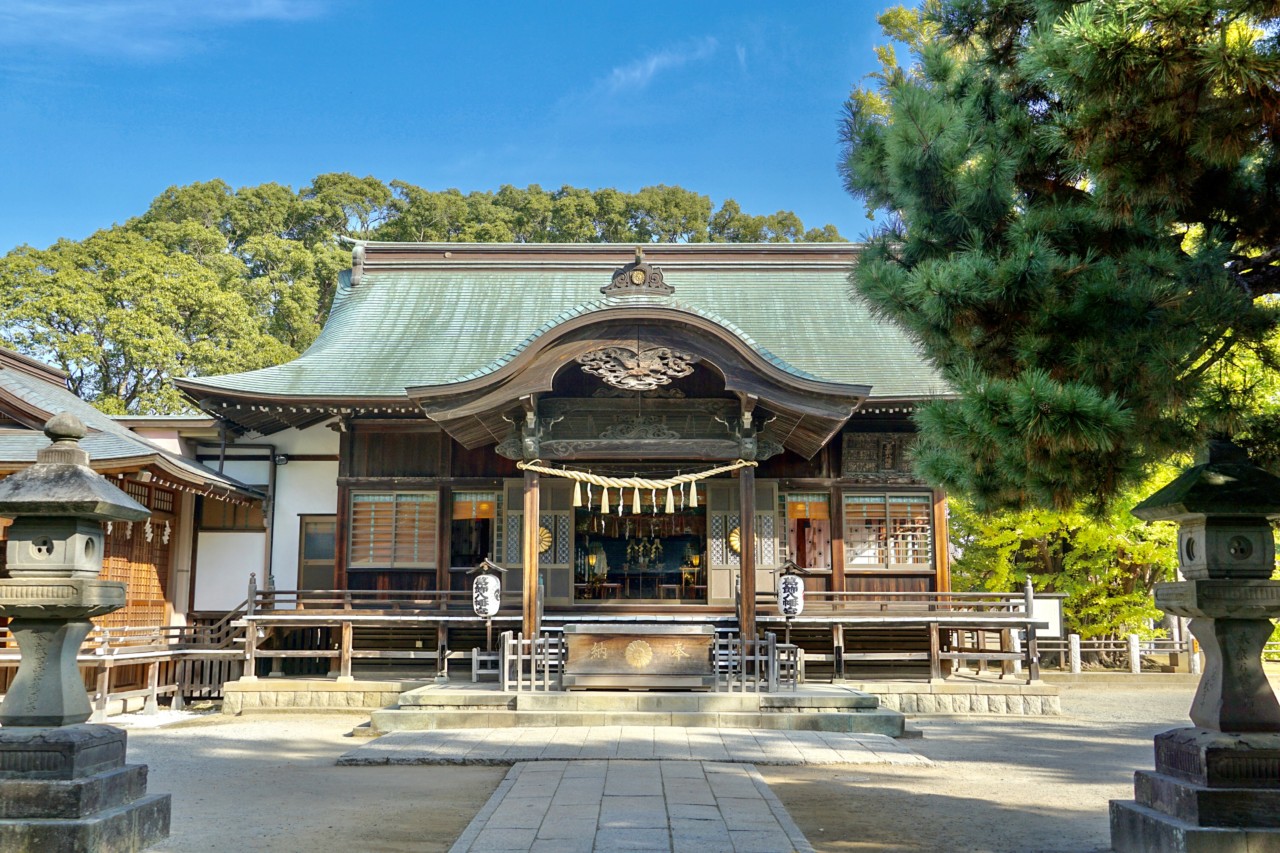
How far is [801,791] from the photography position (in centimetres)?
913

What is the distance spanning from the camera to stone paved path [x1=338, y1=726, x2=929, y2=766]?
1038 cm

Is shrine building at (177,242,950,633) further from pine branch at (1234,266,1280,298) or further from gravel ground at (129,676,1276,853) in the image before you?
pine branch at (1234,266,1280,298)

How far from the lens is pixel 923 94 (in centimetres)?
682

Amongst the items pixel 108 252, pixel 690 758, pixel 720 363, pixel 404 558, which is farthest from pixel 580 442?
pixel 108 252

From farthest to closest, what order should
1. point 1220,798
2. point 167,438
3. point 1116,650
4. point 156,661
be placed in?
1. point 1116,650
2. point 167,438
3. point 156,661
4. point 1220,798

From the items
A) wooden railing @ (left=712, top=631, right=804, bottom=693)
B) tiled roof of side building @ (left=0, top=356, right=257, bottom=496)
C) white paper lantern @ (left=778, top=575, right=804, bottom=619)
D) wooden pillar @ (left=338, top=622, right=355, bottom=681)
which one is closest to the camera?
wooden railing @ (left=712, top=631, right=804, bottom=693)

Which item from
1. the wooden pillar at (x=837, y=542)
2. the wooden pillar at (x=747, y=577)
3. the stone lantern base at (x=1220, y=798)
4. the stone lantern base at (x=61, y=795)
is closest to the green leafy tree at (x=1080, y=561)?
the wooden pillar at (x=837, y=542)

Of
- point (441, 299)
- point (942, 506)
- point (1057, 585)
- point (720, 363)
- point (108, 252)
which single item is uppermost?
point (108, 252)

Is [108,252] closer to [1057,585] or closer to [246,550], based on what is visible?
[246,550]

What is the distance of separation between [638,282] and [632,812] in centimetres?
831

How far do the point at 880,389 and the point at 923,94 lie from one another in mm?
10758

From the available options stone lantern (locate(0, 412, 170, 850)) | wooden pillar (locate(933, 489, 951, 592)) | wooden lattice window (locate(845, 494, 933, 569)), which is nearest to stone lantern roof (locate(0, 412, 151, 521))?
stone lantern (locate(0, 412, 170, 850))

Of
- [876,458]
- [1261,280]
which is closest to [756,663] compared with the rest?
[876,458]

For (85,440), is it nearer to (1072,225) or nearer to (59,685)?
(59,685)
